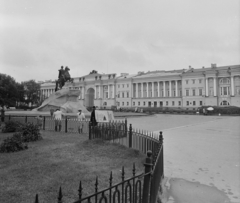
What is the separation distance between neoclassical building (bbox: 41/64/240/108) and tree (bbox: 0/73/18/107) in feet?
95.2

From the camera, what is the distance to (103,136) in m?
8.59

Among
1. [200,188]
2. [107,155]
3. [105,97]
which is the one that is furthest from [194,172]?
[105,97]

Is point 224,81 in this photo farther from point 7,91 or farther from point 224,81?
point 7,91

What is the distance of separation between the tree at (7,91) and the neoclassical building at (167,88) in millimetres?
29017

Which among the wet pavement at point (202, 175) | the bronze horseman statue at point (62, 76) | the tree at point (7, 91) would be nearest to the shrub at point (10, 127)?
the wet pavement at point (202, 175)

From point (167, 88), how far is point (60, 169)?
244ft

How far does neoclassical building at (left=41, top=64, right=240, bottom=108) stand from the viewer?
2549 inches

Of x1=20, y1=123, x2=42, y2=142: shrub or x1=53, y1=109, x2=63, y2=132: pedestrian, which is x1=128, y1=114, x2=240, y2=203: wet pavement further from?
x1=53, y1=109, x2=63, y2=132: pedestrian

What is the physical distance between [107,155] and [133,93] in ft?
254

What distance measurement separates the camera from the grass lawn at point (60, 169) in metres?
3.89

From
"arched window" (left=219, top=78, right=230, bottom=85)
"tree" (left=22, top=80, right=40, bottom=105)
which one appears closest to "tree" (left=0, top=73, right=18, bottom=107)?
"tree" (left=22, top=80, right=40, bottom=105)

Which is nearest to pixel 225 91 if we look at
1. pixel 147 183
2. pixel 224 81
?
pixel 224 81

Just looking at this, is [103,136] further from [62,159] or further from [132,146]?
[62,159]

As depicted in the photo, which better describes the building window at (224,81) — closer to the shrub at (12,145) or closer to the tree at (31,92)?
the tree at (31,92)
